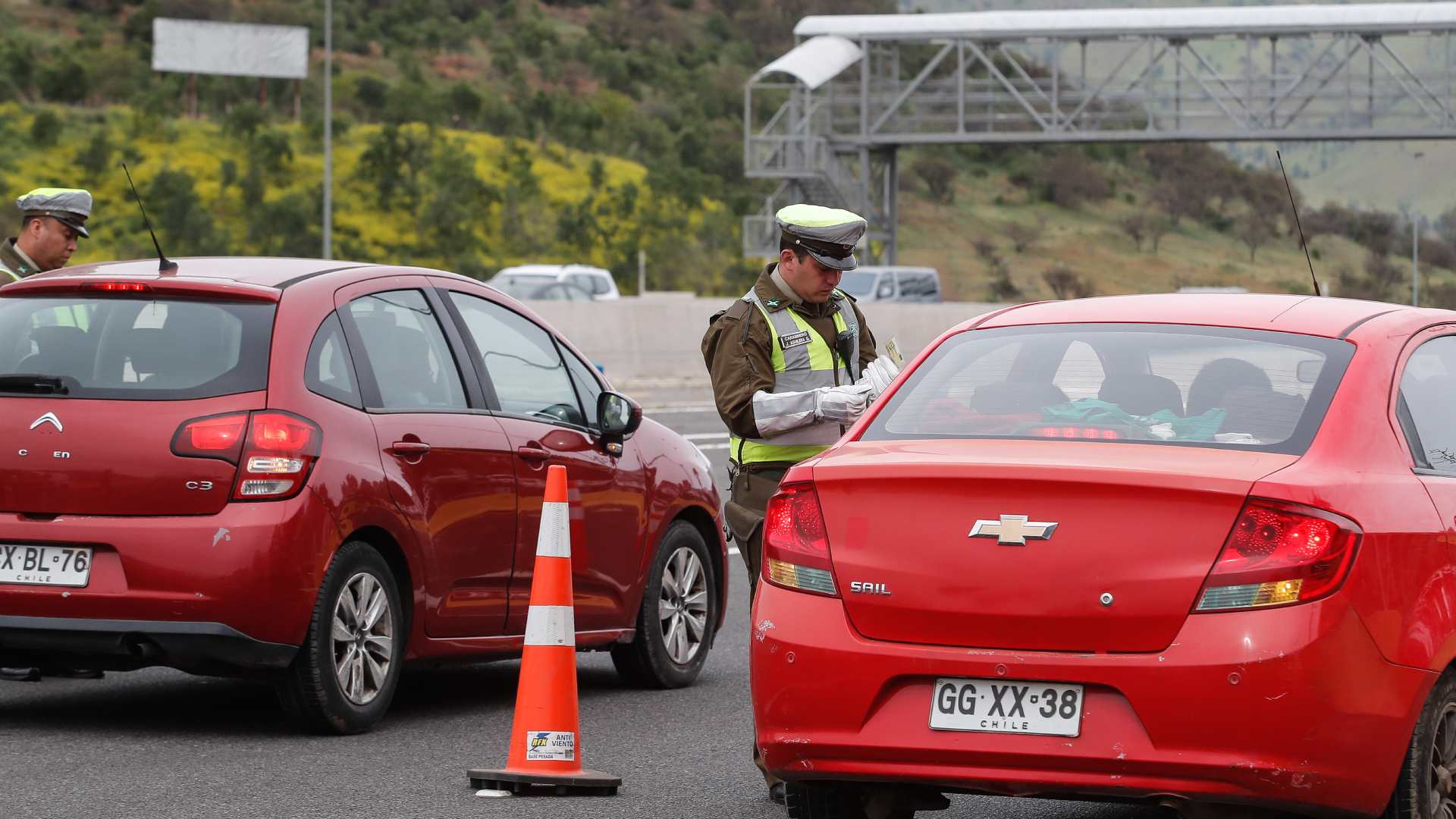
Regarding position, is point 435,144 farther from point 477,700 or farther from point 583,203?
point 477,700

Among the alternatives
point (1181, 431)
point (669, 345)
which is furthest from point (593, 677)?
point (669, 345)

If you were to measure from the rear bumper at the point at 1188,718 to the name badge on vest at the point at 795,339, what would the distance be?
1916mm

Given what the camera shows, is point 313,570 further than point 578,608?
No

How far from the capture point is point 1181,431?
5.47m

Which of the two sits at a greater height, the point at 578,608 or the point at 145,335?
the point at 145,335

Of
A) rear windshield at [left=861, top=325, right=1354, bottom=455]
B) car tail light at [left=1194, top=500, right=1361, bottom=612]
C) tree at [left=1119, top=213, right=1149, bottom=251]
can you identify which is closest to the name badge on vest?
rear windshield at [left=861, top=325, right=1354, bottom=455]

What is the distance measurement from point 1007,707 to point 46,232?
20.9 feet

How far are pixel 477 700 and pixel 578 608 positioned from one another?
0.58 meters

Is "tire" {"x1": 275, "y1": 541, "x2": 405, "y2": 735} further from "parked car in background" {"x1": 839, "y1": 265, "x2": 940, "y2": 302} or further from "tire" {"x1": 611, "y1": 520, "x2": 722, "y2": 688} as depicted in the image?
"parked car in background" {"x1": 839, "y1": 265, "x2": 940, "y2": 302}

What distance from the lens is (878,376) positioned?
277 inches

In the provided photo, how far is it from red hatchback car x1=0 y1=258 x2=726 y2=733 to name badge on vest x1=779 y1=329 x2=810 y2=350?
5.01ft

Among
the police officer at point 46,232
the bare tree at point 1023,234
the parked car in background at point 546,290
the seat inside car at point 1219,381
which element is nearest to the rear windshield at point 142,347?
the police officer at point 46,232

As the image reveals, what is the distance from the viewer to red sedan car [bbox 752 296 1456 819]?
495cm

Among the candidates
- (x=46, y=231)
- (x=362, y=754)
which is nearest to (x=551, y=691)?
(x=362, y=754)
